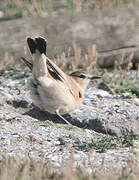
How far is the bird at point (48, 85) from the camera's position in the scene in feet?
21.4

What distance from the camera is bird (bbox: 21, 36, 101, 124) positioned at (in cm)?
653

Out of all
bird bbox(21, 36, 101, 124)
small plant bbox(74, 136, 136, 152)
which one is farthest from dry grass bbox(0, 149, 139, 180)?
bird bbox(21, 36, 101, 124)

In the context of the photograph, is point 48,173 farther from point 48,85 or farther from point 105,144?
point 48,85

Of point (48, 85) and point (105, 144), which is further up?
point (48, 85)

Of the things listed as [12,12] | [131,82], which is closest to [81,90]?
[131,82]

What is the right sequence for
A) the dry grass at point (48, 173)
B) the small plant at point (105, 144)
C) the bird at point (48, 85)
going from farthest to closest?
the bird at point (48, 85) → the small plant at point (105, 144) → the dry grass at point (48, 173)

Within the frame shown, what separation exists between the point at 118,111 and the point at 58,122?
3.29 ft

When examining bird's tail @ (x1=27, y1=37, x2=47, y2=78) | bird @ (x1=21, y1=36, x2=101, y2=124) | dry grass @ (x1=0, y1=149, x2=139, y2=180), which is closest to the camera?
dry grass @ (x1=0, y1=149, x2=139, y2=180)

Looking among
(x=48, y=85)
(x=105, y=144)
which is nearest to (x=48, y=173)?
(x=105, y=144)

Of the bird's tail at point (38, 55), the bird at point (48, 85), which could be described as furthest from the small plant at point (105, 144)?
the bird's tail at point (38, 55)

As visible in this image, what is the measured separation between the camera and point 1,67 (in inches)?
360

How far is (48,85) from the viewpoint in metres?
6.67

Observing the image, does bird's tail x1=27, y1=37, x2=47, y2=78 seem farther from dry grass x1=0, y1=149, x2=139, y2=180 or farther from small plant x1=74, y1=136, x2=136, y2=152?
dry grass x1=0, y1=149, x2=139, y2=180

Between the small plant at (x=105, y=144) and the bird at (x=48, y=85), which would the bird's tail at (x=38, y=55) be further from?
the small plant at (x=105, y=144)
